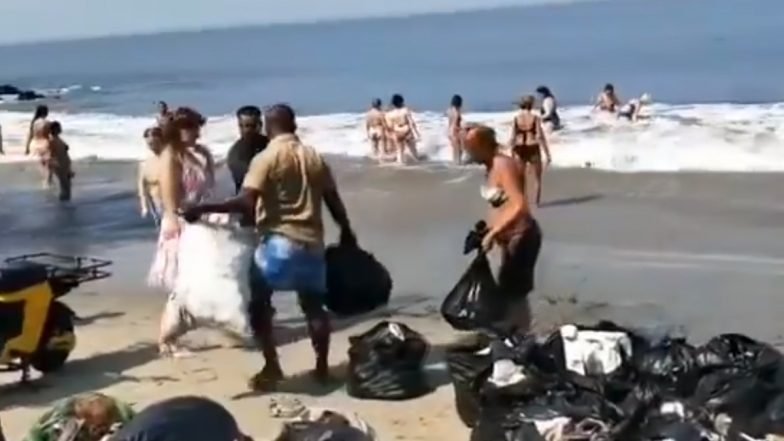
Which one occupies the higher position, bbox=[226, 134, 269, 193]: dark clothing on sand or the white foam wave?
bbox=[226, 134, 269, 193]: dark clothing on sand

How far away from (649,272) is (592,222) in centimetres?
380

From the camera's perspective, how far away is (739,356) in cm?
667

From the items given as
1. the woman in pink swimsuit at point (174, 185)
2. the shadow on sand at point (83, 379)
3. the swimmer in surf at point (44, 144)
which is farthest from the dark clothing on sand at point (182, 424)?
the swimmer in surf at point (44, 144)

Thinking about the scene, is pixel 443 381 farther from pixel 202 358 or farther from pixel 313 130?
pixel 313 130

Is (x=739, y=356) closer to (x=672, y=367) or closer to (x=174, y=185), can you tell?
(x=672, y=367)

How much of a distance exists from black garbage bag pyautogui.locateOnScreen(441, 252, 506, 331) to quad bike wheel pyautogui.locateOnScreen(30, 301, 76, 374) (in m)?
2.31

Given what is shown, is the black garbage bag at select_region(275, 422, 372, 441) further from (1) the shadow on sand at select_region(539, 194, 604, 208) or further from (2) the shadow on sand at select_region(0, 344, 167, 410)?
(1) the shadow on sand at select_region(539, 194, 604, 208)

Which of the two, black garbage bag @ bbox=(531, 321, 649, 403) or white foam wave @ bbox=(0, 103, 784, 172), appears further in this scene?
white foam wave @ bbox=(0, 103, 784, 172)

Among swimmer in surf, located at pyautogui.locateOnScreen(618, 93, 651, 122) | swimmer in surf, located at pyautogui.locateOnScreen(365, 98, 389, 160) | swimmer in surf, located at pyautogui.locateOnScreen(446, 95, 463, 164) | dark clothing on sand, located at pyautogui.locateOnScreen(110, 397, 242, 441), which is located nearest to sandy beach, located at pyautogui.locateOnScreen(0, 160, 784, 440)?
swimmer in surf, located at pyautogui.locateOnScreen(446, 95, 463, 164)

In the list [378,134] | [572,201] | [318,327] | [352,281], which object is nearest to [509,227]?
[352,281]

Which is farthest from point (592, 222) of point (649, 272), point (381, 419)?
point (381, 419)

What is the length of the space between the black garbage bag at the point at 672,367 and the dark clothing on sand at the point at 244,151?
12.5 ft

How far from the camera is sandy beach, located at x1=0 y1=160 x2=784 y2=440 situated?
834 centimetres

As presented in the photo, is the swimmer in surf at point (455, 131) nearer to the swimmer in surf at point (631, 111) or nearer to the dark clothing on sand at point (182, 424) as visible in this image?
the swimmer in surf at point (631, 111)
